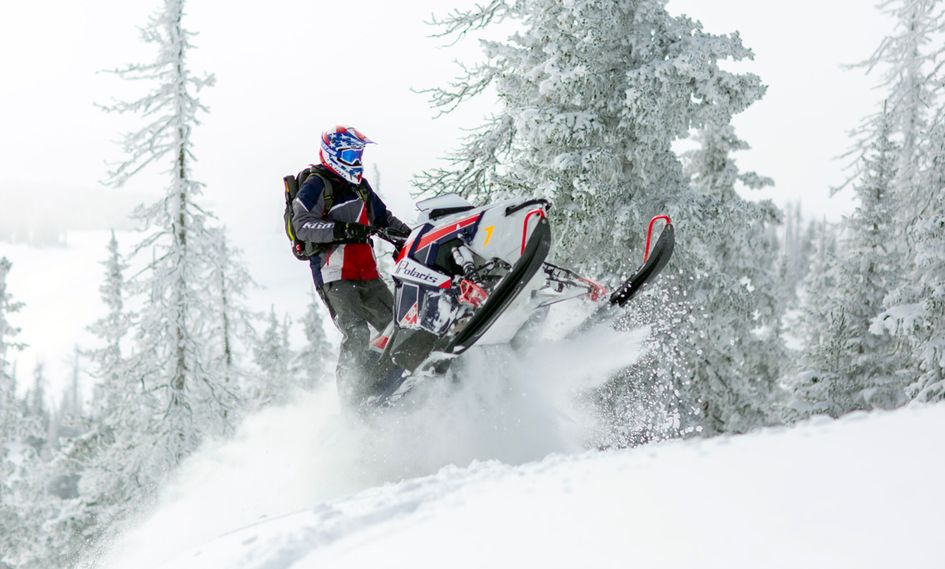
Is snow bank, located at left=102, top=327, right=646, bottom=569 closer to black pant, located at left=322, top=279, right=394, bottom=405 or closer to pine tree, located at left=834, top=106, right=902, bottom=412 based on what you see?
black pant, located at left=322, top=279, right=394, bottom=405

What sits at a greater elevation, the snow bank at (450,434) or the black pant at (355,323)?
the black pant at (355,323)

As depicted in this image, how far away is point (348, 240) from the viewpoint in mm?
5789

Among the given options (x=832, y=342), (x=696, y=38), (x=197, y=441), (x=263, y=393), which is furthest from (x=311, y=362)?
(x=696, y=38)

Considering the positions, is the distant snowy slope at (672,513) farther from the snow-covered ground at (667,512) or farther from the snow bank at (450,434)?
the snow bank at (450,434)

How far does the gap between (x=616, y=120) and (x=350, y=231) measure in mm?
5453

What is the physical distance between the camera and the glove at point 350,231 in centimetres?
Answer: 570

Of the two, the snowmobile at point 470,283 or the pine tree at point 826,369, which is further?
the pine tree at point 826,369

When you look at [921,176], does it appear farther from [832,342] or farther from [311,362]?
[311,362]

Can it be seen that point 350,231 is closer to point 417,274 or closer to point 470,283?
point 417,274

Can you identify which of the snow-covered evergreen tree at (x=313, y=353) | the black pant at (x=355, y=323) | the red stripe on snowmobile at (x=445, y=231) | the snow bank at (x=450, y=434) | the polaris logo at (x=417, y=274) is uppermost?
the red stripe on snowmobile at (x=445, y=231)

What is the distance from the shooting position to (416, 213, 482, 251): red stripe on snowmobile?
533 cm

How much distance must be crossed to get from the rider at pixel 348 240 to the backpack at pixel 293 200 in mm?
13

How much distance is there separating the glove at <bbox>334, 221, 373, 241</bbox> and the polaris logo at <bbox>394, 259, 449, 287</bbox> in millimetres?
513

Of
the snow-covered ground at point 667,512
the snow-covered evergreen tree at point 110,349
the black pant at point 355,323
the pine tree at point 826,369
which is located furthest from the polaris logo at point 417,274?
the pine tree at point 826,369
